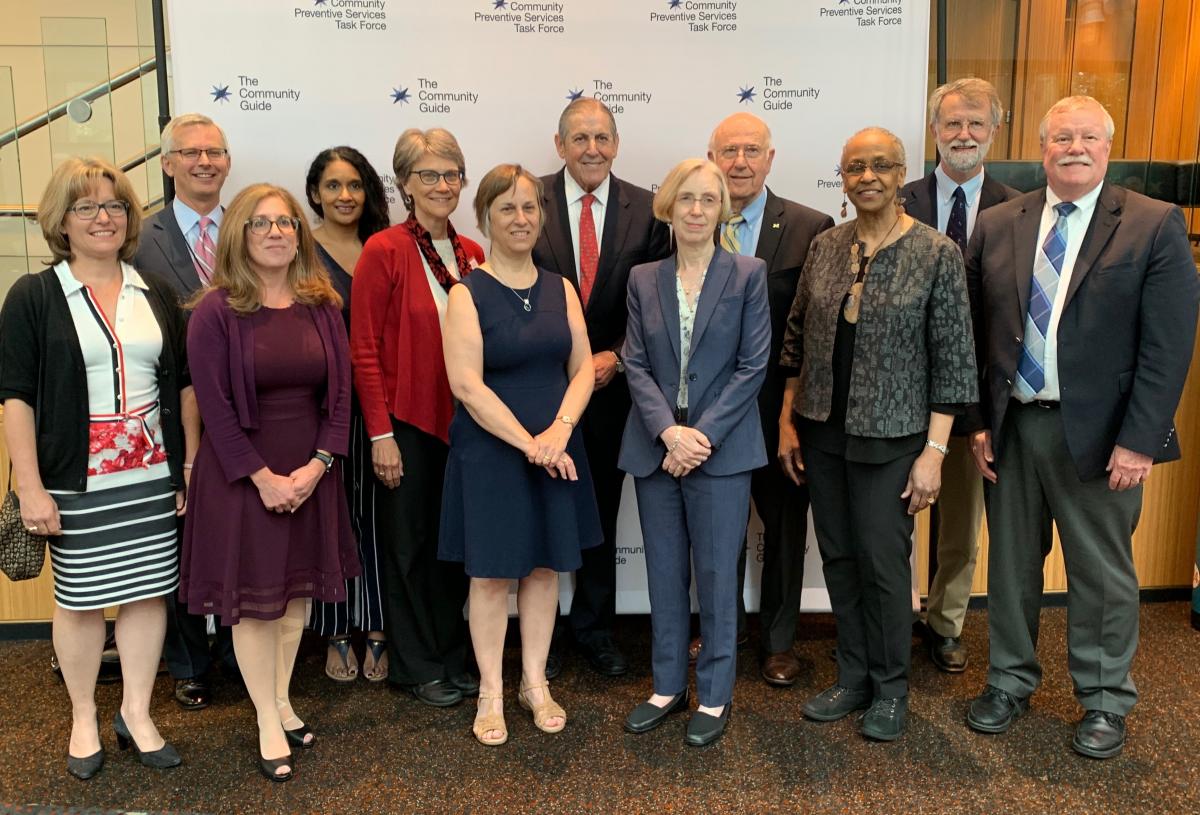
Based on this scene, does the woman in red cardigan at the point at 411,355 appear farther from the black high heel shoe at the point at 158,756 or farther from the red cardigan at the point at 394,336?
the black high heel shoe at the point at 158,756

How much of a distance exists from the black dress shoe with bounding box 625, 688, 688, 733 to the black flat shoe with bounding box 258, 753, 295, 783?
1.03 metres

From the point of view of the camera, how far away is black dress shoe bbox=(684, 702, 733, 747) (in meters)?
2.79

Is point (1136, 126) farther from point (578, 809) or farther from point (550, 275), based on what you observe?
point (578, 809)

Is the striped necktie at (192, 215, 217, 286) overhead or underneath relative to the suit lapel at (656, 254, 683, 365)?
overhead

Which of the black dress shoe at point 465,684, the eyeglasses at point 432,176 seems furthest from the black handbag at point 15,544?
the eyeglasses at point 432,176

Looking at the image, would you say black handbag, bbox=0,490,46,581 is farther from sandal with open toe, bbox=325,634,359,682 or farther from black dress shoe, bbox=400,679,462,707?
black dress shoe, bbox=400,679,462,707

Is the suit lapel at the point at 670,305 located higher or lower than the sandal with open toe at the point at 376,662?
higher

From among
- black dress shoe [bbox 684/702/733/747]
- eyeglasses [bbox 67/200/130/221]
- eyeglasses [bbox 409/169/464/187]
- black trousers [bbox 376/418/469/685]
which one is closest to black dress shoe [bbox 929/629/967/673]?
black dress shoe [bbox 684/702/733/747]

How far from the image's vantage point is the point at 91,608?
257 cm

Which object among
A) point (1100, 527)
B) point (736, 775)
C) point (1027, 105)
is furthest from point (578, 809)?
point (1027, 105)

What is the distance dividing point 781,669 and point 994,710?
2.33 ft

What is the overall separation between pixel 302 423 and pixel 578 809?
1.33 meters

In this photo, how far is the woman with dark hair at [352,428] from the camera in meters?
3.12

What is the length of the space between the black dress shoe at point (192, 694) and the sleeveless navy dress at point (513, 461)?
112cm
